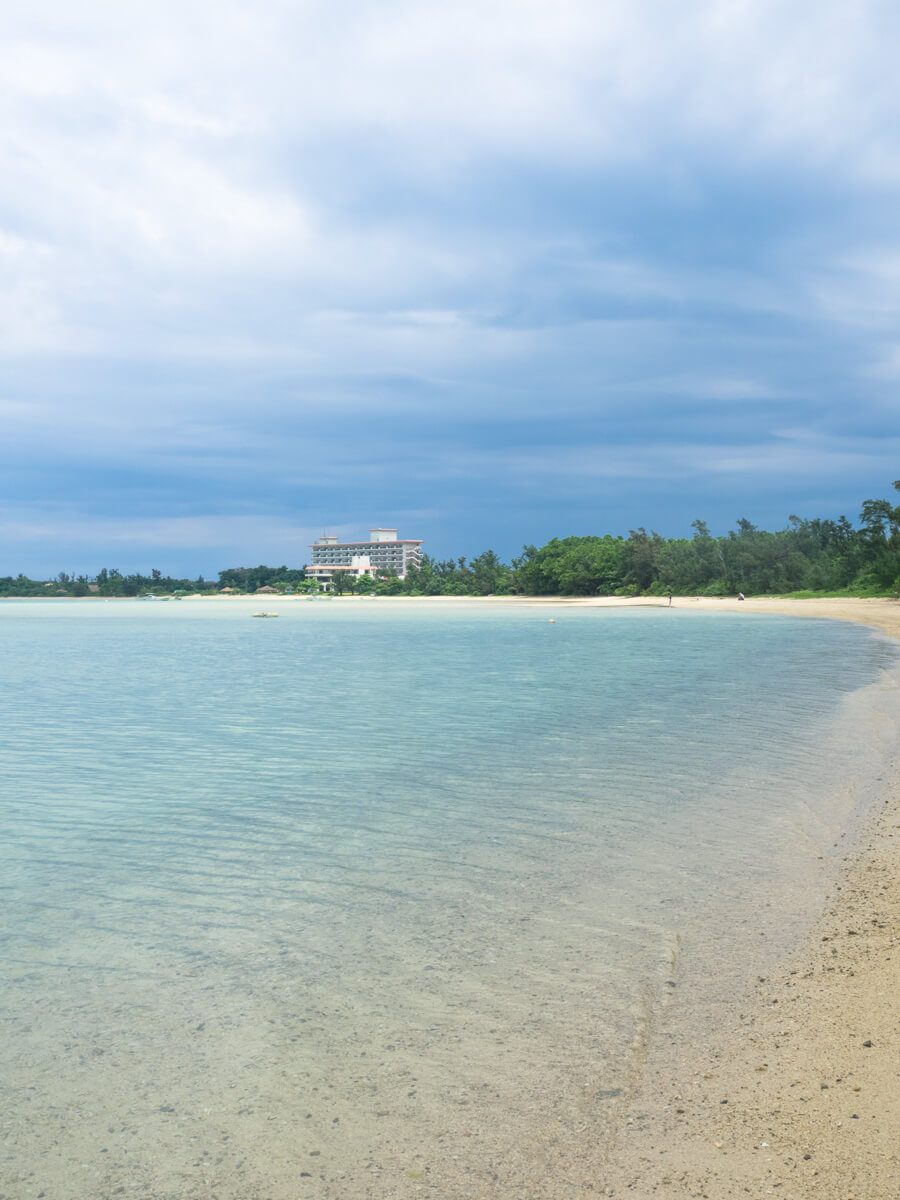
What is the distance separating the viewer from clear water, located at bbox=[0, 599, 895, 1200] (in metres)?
3.59

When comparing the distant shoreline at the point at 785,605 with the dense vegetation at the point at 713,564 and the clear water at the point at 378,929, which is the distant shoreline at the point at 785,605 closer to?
the dense vegetation at the point at 713,564

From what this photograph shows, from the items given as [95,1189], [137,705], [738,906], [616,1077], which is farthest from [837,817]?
[137,705]

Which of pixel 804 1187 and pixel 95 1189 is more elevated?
pixel 804 1187

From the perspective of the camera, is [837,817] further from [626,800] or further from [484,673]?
[484,673]

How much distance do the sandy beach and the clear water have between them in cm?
21

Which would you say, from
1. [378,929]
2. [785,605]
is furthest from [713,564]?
[378,929]

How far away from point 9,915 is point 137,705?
13174 mm

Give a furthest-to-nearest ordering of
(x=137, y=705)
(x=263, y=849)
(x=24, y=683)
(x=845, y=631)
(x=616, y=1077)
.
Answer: (x=845, y=631)
(x=24, y=683)
(x=137, y=705)
(x=263, y=849)
(x=616, y=1077)

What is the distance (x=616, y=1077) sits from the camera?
12.9 ft

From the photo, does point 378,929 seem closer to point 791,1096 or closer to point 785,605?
point 791,1096

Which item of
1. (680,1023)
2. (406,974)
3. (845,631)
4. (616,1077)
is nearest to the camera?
(616,1077)

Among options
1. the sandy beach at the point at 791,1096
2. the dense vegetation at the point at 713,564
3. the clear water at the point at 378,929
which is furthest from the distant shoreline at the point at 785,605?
the sandy beach at the point at 791,1096

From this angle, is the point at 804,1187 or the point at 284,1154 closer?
the point at 804,1187

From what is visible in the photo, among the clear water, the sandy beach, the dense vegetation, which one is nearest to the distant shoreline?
the dense vegetation
